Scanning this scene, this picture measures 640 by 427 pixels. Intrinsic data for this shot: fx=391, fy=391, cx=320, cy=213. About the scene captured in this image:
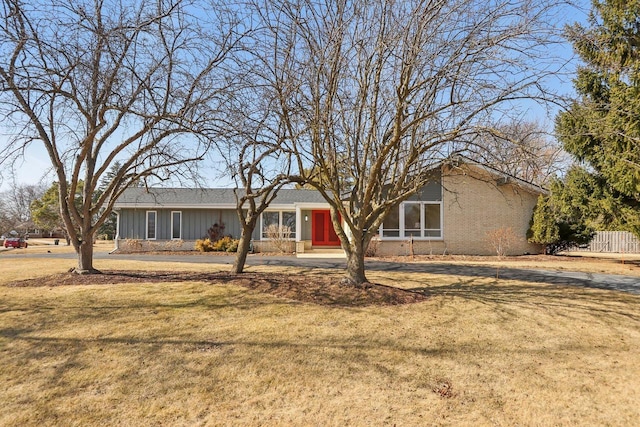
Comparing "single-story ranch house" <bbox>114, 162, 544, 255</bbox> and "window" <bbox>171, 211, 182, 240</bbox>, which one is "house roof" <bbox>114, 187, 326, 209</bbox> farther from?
"window" <bbox>171, 211, 182, 240</bbox>

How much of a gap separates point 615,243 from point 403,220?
1797 centimetres

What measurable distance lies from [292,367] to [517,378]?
2.66m

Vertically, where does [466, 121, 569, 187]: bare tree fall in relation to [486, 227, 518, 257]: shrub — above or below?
above

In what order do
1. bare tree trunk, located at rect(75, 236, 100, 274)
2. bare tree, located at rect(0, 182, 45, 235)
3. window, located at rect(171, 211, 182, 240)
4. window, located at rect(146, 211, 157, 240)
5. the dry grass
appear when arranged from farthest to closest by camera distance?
bare tree, located at rect(0, 182, 45, 235) → window, located at rect(171, 211, 182, 240) → window, located at rect(146, 211, 157, 240) → bare tree trunk, located at rect(75, 236, 100, 274) → the dry grass

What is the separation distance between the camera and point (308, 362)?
4891 millimetres

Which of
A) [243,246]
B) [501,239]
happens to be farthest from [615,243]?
[243,246]

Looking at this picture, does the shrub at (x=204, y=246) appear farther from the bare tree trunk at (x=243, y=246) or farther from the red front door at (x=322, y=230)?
the bare tree trunk at (x=243, y=246)

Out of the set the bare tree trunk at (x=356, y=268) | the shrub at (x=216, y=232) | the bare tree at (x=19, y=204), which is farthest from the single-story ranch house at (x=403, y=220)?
the bare tree at (x=19, y=204)

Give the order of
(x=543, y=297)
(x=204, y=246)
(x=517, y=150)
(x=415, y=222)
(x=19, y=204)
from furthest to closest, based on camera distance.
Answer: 1. (x=19, y=204)
2. (x=204, y=246)
3. (x=415, y=222)
4. (x=543, y=297)
5. (x=517, y=150)

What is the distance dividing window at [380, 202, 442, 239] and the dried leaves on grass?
9.15 m

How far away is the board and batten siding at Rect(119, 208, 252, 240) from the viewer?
22.4m

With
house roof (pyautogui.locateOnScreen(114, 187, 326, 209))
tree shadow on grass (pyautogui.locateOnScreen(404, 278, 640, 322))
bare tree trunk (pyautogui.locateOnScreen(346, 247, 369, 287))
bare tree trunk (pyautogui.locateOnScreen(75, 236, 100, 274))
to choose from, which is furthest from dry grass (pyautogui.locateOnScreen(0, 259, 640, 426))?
house roof (pyautogui.locateOnScreen(114, 187, 326, 209))

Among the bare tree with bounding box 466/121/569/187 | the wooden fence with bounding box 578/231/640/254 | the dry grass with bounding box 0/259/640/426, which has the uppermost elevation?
the bare tree with bounding box 466/121/569/187

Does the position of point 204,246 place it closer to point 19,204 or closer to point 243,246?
point 243,246
